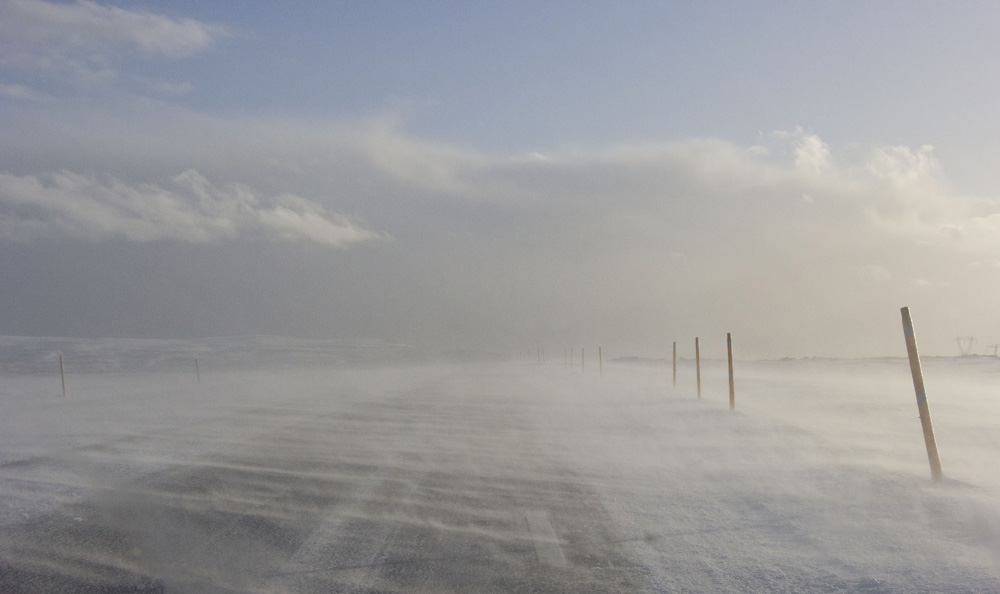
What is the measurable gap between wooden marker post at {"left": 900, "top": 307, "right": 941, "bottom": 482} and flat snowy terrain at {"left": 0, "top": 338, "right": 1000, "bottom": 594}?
23cm

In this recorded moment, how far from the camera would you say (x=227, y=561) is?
527 cm

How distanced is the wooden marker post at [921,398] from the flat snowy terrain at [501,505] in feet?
0.75

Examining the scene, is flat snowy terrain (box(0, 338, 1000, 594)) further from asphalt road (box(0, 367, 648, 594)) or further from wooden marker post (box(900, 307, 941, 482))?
wooden marker post (box(900, 307, 941, 482))

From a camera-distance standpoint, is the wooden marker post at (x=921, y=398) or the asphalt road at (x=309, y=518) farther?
the wooden marker post at (x=921, y=398)

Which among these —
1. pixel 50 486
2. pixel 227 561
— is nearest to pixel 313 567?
pixel 227 561

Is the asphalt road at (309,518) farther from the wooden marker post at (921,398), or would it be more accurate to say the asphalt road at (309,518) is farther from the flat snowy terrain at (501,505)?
the wooden marker post at (921,398)

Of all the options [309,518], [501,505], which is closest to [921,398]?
[501,505]

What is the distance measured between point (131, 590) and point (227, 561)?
28.6 inches

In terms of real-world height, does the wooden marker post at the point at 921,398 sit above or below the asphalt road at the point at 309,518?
above

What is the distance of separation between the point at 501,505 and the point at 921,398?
524 cm

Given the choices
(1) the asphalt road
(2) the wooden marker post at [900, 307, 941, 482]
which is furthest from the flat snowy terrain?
(2) the wooden marker post at [900, 307, 941, 482]

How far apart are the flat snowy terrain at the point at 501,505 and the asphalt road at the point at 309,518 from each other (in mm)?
30

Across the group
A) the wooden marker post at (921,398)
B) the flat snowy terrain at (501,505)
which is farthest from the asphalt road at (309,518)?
the wooden marker post at (921,398)

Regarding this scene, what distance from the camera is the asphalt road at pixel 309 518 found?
16.1ft
